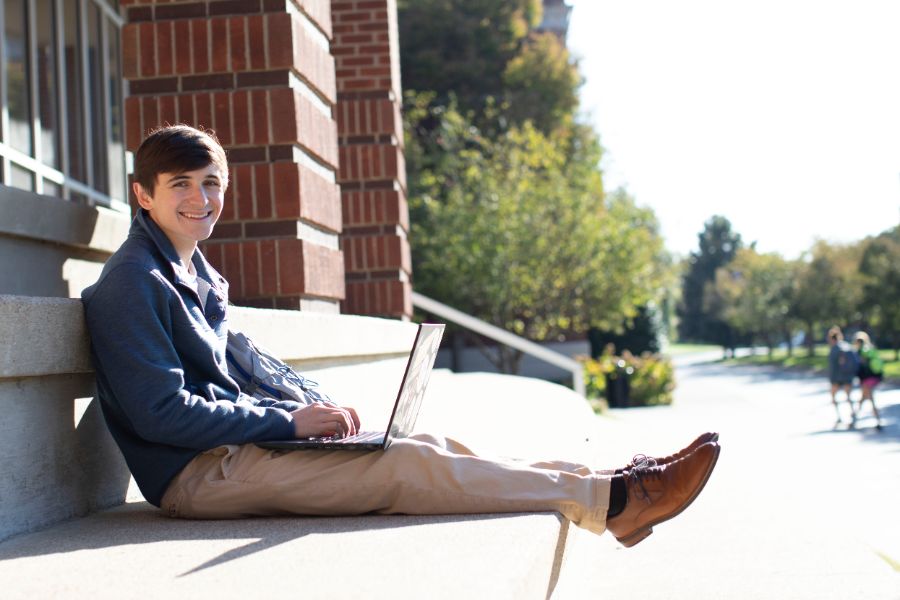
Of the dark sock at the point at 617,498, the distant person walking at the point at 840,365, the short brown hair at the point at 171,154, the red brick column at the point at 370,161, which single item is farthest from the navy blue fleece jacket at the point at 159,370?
the distant person walking at the point at 840,365

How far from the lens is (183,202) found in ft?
11.0

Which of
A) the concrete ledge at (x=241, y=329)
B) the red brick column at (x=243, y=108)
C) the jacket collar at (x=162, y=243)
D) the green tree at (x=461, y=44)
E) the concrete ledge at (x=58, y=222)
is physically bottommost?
the concrete ledge at (x=241, y=329)

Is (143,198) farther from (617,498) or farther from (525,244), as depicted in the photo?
(525,244)

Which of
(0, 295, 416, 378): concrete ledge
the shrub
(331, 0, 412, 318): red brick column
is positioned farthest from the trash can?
(0, 295, 416, 378): concrete ledge

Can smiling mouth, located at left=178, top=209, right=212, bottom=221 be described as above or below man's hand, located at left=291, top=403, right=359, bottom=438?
above

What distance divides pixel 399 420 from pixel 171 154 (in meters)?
1.04

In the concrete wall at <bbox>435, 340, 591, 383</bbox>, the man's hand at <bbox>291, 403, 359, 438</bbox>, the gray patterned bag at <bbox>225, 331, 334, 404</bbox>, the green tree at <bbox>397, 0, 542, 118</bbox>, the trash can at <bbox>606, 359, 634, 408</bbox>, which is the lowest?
the trash can at <bbox>606, 359, 634, 408</bbox>

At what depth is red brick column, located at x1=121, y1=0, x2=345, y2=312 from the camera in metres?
5.38

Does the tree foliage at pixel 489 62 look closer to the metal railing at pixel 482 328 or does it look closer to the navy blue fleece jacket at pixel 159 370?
the metal railing at pixel 482 328

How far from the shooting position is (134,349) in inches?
121

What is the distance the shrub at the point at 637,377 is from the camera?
2350 cm

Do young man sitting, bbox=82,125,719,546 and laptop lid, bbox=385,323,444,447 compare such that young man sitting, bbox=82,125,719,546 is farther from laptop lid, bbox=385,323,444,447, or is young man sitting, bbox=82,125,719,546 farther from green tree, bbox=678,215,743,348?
green tree, bbox=678,215,743,348

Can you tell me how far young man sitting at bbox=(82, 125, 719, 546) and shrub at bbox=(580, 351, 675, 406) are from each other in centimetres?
2018

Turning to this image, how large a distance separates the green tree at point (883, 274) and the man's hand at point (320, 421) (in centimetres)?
4339
